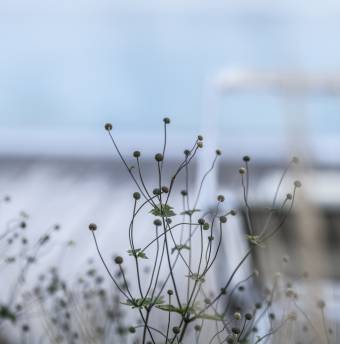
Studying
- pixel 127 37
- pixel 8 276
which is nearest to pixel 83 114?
pixel 127 37

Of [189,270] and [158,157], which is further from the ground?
[158,157]

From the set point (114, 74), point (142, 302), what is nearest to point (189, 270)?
point (142, 302)

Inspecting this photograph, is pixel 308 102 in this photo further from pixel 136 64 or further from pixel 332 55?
pixel 136 64

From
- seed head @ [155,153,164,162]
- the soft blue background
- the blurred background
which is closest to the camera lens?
seed head @ [155,153,164,162]

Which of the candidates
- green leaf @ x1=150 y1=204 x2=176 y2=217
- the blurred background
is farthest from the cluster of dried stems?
the blurred background

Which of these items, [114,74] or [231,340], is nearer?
[231,340]

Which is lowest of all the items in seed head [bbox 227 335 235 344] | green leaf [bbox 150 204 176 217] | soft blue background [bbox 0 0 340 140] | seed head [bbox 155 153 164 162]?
seed head [bbox 227 335 235 344]

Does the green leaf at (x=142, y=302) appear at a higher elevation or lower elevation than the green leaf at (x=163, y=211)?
lower

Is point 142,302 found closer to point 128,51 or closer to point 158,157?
point 158,157

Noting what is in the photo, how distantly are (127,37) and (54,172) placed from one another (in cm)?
106

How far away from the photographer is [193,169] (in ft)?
11.2

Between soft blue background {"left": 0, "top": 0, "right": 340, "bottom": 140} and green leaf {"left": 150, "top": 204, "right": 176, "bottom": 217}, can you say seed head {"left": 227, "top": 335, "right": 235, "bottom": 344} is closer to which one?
green leaf {"left": 150, "top": 204, "right": 176, "bottom": 217}

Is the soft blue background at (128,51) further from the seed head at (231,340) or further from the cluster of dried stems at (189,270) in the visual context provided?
the seed head at (231,340)

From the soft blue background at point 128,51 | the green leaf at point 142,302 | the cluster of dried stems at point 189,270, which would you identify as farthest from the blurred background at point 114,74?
the green leaf at point 142,302
